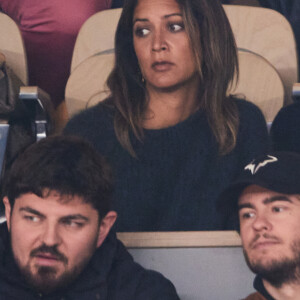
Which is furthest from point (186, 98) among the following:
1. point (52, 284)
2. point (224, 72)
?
point (52, 284)

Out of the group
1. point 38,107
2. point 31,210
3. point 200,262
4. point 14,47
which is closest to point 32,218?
point 31,210

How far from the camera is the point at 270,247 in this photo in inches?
28.5

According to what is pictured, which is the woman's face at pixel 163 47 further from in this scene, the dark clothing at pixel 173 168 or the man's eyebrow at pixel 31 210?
the man's eyebrow at pixel 31 210

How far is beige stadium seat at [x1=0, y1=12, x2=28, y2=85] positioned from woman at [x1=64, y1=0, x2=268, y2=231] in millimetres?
175

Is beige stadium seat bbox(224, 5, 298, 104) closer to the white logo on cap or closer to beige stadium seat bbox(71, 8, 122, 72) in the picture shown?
beige stadium seat bbox(71, 8, 122, 72)

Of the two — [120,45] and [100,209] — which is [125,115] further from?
[100,209]

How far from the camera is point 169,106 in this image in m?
1.02

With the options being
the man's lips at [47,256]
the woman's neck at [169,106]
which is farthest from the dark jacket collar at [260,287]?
the woman's neck at [169,106]

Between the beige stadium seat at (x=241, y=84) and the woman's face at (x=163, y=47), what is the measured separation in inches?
3.9

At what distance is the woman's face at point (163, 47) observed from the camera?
39.0 inches

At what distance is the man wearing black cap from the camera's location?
28.5 inches

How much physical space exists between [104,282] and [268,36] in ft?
1.86

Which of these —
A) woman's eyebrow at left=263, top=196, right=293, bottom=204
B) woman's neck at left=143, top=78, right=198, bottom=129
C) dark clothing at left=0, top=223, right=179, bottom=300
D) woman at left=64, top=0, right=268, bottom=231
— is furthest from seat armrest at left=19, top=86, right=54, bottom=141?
woman's eyebrow at left=263, top=196, right=293, bottom=204

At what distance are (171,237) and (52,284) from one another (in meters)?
0.17
